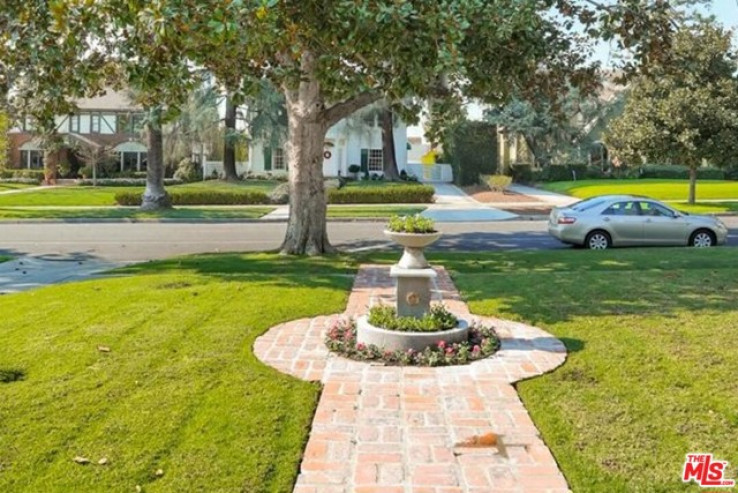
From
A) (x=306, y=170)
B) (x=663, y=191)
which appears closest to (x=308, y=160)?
(x=306, y=170)

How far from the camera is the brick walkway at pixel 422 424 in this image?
13.5 feet

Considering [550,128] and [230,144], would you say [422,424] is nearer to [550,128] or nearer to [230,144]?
[230,144]

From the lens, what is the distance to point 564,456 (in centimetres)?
443

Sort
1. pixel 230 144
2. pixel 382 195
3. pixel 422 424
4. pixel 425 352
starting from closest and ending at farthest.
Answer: pixel 422 424, pixel 425 352, pixel 382 195, pixel 230 144

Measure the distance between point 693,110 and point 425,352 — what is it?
22.8 metres

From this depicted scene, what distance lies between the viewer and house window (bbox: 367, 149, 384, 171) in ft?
166

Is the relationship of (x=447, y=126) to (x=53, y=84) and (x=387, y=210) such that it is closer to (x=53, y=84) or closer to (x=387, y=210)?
(x=53, y=84)

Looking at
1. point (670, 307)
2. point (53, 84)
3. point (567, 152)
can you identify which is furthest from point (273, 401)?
point (567, 152)

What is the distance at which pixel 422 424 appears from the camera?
4996 millimetres

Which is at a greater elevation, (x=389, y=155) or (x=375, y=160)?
(x=389, y=155)

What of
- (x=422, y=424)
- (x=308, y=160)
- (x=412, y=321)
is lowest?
(x=422, y=424)

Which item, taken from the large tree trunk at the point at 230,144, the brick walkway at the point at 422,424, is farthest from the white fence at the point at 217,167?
the brick walkway at the point at 422,424

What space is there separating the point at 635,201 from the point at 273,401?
13464 millimetres

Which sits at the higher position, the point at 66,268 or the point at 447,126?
the point at 447,126
